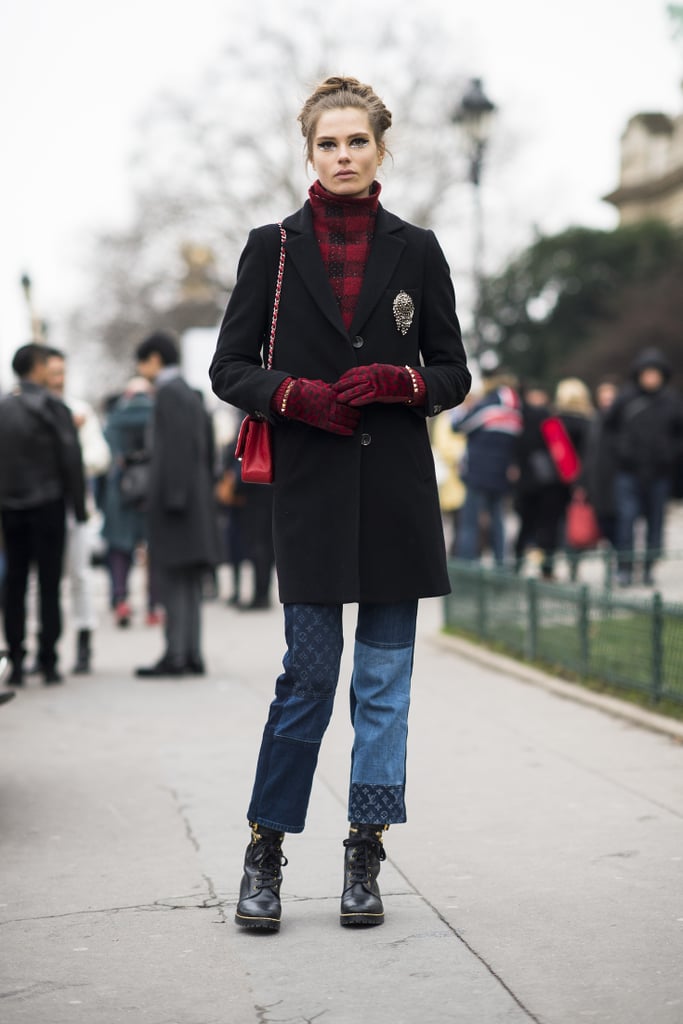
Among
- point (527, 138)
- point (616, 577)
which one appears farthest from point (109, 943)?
point (527, 138)

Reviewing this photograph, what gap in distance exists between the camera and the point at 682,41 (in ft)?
22.7

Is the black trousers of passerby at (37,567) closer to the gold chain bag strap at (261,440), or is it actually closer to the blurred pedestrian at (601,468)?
the gold chain bag strap at (261,440)

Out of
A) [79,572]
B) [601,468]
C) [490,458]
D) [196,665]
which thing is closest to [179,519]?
[79,572]

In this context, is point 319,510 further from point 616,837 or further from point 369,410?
point 616,837

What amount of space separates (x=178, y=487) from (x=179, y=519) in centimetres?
21

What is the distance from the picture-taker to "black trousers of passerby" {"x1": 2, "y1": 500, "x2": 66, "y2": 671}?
28.8ft

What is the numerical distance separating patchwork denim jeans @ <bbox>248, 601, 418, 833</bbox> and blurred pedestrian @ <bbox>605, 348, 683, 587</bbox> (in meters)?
9.83

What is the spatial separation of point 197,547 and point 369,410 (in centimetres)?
523

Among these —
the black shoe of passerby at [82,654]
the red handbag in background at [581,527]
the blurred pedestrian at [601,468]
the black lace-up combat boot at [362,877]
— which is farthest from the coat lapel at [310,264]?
the red handbag in background at [581,527]

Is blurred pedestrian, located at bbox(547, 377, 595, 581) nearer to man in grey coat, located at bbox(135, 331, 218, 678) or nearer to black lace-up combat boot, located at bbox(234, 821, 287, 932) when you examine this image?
man in grey coat, located at bbox(135, 331, 218, 678)

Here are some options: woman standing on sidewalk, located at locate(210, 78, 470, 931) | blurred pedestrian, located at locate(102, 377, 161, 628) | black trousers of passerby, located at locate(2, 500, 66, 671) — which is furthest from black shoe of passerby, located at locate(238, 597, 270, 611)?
woman standing on sidewalk, located at locate(210, 78, 470, 931)

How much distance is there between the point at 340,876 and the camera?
4.54 metres

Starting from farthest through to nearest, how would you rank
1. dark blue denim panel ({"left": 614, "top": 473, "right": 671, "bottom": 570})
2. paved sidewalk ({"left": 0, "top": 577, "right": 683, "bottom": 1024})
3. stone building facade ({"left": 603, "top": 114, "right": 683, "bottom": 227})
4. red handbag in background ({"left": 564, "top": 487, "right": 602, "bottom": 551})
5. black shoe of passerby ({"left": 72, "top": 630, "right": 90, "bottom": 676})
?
stone building facade ({"left": 603, "top": 114, "right": 683, "bottom": 227})
red handbag in background ({"left": 564, "top": 487, "right": 602, "bottom": 551})
dark blue denim panel ({"left": 614, "top": 473, "right": 671, "bottom": 570})
black shoe of passerby ({"left": 72, "top": 630, "right": 90, "bottom": 676})
paved sidewalk ({"left": 0, "top": 577, "right": 683, "bottom": 1024})

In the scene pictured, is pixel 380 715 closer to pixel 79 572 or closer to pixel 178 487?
pixel 178 487
